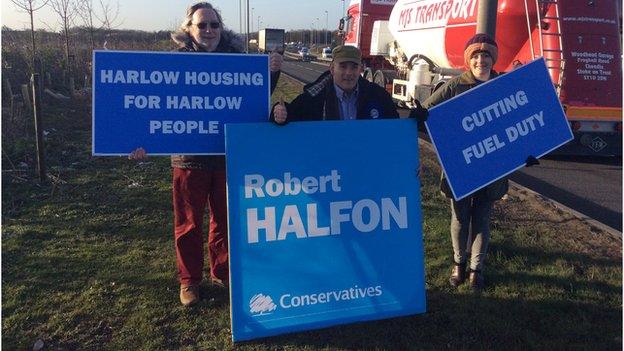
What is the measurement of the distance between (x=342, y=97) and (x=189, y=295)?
1.75m

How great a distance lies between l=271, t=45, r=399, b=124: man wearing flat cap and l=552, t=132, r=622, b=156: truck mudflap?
20.2 ft

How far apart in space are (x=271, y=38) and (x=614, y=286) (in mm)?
49831

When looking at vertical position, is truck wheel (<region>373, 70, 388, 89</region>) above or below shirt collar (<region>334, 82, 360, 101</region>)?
above

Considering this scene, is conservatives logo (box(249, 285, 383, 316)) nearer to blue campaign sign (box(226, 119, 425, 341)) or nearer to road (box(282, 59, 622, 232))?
blue campaign sign (box(226, 119, 425, 341))

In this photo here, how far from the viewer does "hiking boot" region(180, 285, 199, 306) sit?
3771 mm

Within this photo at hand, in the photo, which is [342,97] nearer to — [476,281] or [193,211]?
[193,211]

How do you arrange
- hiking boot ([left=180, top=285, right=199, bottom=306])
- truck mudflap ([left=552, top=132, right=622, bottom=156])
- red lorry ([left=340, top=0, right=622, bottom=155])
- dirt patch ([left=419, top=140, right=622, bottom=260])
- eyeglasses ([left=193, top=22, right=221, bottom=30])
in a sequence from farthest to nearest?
1. truck mudflap ([left=552, top=132, right=622, bottom=156])
2. red lorry ([left=340, top=0, right=622, bottom=155])
3. dirt patch ([left=419, top=140, right=622, bottom=260])
4. hiking boot ([left=180, top=285, right=199, bottom=306])
5. eyeglasses ([left=193, top=22, right=221, bottom=30])

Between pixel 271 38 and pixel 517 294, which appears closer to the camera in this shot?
pixel 517 294

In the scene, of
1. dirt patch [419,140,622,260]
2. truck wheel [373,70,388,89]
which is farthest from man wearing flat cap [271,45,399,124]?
truck wheel [373,70,388,89]

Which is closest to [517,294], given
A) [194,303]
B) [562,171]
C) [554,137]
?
[554,137]

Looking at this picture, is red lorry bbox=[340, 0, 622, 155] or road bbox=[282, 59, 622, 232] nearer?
road bbox=[282, 59, 622, 232]

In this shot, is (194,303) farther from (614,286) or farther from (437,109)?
(614,286)

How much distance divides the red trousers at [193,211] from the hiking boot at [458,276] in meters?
1.77

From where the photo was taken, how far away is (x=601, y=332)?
346 cm
